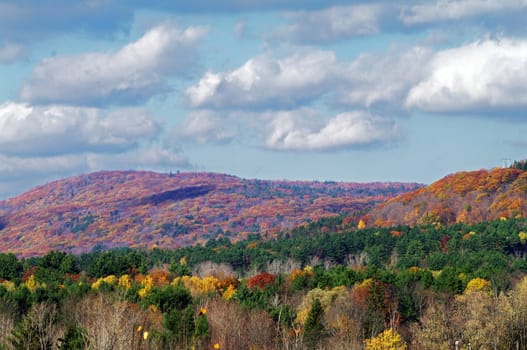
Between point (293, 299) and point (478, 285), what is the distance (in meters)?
21.5

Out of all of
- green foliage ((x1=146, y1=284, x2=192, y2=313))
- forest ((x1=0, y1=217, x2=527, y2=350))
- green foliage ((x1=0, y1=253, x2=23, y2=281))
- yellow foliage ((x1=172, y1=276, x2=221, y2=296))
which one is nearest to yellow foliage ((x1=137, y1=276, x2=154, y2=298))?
forest ((x1=0, y1=217, x2=527, y2=350))

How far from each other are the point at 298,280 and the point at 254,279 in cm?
1195

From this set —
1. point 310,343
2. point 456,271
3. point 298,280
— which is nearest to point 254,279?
point 298,280

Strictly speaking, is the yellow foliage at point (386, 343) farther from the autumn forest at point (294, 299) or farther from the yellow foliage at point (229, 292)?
the yellow foliage at point (229, 292)

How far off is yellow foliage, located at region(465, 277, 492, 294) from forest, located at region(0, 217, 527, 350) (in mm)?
179

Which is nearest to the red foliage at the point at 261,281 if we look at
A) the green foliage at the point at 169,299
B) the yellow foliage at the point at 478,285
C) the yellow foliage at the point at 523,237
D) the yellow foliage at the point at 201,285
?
the yellow foliage at the point at 201,285

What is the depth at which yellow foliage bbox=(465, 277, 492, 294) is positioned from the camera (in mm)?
95375

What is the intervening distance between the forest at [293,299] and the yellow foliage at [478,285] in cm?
18

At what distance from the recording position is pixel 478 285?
9700 centimetres

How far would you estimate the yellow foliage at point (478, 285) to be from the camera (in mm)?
95375

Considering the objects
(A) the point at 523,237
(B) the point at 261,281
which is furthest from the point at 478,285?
(A) the point at 523,237

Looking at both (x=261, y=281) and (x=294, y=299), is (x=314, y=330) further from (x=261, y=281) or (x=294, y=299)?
(x=261, y=281)

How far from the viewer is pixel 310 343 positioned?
210ft

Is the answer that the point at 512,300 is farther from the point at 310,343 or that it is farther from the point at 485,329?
the point at 310,343
